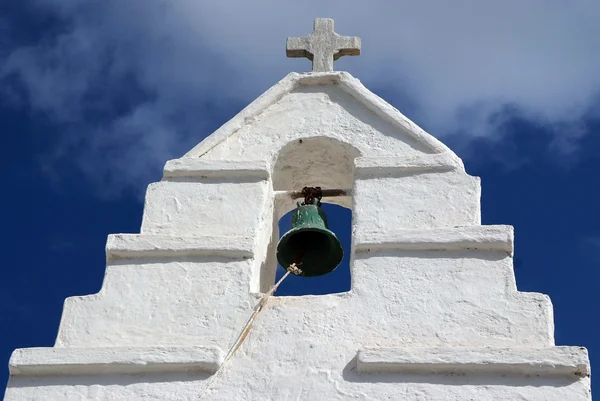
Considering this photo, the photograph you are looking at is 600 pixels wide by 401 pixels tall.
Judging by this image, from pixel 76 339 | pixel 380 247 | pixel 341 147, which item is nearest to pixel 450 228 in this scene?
pixel 380 247

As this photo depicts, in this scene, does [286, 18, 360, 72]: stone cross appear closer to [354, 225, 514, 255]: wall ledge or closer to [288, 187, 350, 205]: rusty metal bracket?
[288, 187, 350, 205]: rusty metal bracket

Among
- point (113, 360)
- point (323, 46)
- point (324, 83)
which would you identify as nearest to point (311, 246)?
point (324, 83)

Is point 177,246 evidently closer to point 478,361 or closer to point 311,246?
point 311,246

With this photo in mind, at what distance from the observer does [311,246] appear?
802 centimetres

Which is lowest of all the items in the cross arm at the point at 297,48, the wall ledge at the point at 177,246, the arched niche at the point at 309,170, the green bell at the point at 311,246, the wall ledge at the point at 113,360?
the wall ledge at the point at 113,360

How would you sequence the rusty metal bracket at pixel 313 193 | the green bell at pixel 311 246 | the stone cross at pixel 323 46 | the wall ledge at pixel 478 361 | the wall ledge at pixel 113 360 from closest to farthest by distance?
the wall ledge at pixel 478 361, the wall ledge at pixel 113 360, the green bell at pixel 311 246, the rusty metal bracket at pixel 313 193, the stone cross at pixel 323 46

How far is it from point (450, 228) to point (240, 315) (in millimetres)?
1357

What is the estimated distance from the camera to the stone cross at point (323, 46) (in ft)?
28.9

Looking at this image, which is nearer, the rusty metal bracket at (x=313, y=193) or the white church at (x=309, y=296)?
the white church at (x=309, y=296)

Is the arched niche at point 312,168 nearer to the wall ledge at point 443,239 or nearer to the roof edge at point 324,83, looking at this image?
the roof edge at point 324,83

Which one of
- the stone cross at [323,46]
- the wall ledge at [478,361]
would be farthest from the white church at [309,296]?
the stone cross at [323,46]

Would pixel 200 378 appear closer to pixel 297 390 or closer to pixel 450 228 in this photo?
pixel 297 390

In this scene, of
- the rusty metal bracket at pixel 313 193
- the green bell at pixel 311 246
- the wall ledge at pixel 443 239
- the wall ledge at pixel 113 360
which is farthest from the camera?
the rusty metal bracket at pixel 313 193

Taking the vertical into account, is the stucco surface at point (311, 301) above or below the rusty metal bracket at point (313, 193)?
below
